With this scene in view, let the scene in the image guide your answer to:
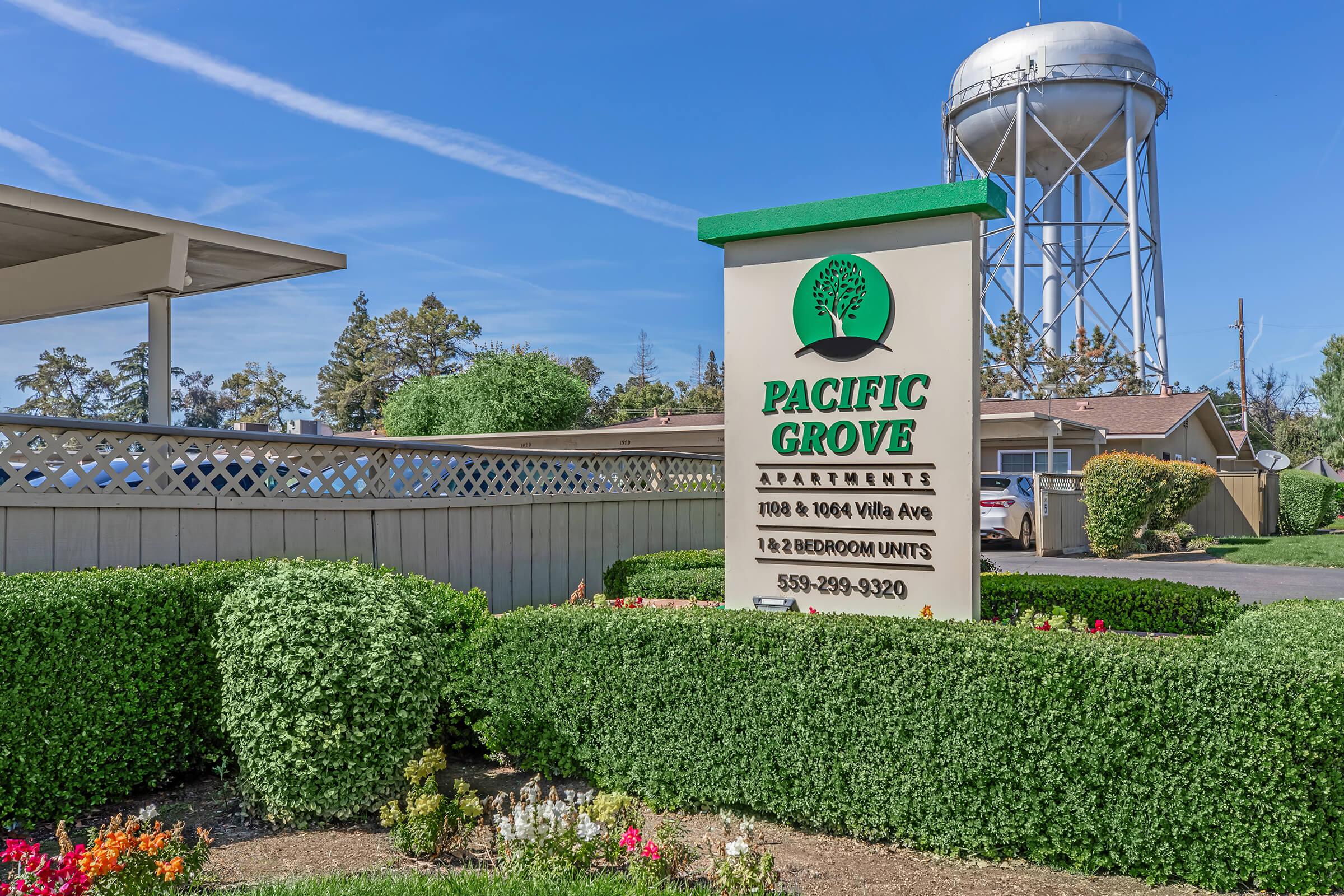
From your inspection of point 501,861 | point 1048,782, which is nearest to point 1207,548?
point 1048,782

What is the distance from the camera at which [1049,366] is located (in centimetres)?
4178

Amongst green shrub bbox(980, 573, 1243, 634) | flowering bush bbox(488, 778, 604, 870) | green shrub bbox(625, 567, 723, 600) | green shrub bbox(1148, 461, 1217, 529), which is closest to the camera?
flowering bush bbox(488, 778, 604, 870)

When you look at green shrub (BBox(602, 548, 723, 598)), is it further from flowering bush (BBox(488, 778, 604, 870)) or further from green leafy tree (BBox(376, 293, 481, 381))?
green leafy tree (BBox(376, 293, 481, 381))

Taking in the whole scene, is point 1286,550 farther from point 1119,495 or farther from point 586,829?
point 586,829

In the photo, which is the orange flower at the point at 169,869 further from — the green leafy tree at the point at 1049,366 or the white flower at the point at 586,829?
the green leafy tree at the point at 1049,366

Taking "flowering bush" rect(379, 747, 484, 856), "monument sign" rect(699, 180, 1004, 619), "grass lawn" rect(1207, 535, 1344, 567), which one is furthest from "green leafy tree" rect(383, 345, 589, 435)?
"flowering bush" rect(379, 747, 484, 856)

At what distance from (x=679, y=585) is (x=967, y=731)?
176 inches

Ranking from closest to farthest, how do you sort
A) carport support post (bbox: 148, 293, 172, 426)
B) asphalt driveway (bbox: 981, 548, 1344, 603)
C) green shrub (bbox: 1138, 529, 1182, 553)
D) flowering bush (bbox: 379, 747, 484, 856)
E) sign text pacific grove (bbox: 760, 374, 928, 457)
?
flowering bush (bbox: 379, 747, 484, 856), sign text pacific grove (bbox: 760, 374, 928, 457), carport support post (bbox: 148, 293, 172, 426), asphalt driveway (bbox: 981, 548, 1344, 603), green shrub (bbox: 1138, 529, 1182, 553)

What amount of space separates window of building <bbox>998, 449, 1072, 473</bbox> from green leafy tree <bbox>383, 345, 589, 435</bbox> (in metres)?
12.5

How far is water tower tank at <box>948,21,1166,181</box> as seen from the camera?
1415 inches

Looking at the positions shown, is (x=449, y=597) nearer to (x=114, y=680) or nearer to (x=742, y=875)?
(x=114, y=680)

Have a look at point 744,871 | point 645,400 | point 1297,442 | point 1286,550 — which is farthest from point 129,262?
point 1297,442

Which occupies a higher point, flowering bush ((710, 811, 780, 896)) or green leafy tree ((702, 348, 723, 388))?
green leafy tree ((702, 348, 723, 388))

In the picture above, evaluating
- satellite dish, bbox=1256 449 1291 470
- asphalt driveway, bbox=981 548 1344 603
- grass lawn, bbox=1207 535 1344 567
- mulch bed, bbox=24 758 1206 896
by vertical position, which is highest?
satellite dish, bbox=1256 449 1291 470
